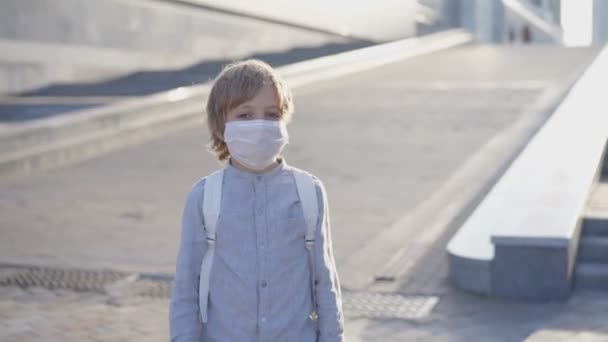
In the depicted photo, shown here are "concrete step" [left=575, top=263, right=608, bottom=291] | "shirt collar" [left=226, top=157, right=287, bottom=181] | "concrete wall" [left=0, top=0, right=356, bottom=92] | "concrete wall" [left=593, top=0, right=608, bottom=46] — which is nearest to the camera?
"shirt collar" [left=226, top=157, right=287, bottom=181]

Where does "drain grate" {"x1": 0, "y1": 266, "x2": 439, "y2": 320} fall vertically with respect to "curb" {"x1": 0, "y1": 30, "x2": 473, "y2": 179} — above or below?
below

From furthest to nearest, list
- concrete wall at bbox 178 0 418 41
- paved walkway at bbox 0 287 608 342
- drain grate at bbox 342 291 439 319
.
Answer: concrete wall at bbox 178 0 418 41
drain grate at bbox 342 291 439 319
paved walkway at bbox 0 287 608 342

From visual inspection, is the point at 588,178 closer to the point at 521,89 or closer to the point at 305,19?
the point at 521,89

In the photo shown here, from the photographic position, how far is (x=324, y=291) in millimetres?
2922

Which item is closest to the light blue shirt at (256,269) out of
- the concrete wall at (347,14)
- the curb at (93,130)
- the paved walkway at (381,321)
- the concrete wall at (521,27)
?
the paved walkway at (381,321)

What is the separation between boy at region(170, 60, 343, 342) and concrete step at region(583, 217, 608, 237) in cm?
476

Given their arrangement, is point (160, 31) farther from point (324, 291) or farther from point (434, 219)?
point (324, 291)

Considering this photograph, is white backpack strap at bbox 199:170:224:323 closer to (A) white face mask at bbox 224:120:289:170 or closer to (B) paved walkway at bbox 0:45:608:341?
(A) white face mask at bbox 224:120:289:170

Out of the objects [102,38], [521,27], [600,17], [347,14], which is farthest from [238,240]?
[600,17]

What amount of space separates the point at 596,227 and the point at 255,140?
16.4 ft

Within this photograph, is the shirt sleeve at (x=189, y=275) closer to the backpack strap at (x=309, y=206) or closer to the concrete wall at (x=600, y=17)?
the backpack strap at (x=309, y=206)

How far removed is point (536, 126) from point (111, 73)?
7.60m

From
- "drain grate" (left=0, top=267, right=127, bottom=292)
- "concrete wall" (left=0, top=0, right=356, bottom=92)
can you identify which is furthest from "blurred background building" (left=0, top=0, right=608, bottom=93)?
"drain grate" (left=0, top=267, right=127, bottom=292)

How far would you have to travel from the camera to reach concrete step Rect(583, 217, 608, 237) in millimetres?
7355
